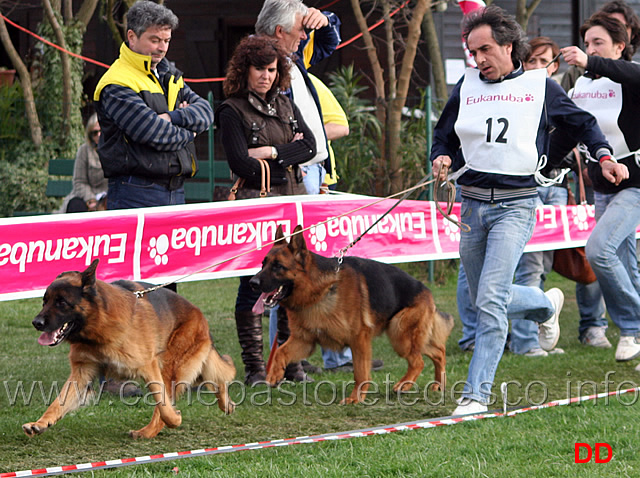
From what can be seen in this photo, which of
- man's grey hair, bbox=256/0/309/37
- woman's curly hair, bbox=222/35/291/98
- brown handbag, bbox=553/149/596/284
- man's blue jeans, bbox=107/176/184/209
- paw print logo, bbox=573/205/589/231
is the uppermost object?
man's grey hair, bbox=256/0/309/37

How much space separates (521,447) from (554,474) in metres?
0.45

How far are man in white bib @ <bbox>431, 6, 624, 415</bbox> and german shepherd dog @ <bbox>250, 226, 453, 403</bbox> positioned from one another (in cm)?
78

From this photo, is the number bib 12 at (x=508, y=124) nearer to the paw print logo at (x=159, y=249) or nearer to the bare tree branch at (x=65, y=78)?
the paw print logo at (x=159, y=249)

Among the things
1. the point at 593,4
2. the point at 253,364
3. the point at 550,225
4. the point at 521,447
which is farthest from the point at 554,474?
the point at 593,4

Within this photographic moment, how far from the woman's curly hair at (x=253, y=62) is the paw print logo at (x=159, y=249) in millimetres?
1041

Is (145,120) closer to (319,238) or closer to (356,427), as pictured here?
(319,238)

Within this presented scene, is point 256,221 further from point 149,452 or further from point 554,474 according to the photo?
point 554,474

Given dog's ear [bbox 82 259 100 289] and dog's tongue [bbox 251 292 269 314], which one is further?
dog's tongue [bbox 251 292 269 314]

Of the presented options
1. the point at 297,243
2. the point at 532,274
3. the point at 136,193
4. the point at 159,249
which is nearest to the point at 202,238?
the point at 159,249

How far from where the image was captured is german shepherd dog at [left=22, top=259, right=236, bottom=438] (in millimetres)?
4309

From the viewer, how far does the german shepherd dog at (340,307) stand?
556cm

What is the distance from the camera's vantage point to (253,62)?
5.92m

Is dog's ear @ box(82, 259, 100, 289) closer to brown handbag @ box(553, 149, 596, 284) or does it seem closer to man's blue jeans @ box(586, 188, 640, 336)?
man's blue jeans @ box(586, 188, 640, 336)

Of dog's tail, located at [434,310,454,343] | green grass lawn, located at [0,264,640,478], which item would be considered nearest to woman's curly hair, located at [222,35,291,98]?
dog's tail, located at [434,310,454,343]
